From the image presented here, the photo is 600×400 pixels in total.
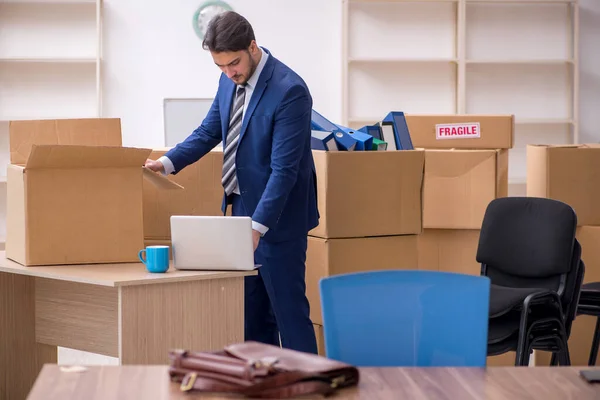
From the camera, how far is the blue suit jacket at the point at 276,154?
292 cm

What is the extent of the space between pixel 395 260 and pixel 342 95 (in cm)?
279

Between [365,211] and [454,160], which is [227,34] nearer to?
[365,211]

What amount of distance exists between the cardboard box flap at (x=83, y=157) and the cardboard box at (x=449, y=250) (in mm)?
1567

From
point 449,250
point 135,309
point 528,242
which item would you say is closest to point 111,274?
point 135,309

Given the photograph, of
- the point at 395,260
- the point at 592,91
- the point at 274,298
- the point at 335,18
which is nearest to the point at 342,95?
the point at 335,18

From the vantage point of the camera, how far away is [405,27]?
20.4ft

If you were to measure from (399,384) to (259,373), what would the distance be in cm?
28

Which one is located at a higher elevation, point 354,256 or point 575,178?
point 575,178

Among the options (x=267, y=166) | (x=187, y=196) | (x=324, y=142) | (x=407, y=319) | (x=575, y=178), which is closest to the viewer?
(x=407, y=319)

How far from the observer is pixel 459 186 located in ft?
12.8

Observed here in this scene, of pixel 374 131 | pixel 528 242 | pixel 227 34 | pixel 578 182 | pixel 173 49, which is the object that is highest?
pixel 173 49

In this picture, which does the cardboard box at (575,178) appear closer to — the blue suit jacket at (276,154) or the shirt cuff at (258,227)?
the blue suit jacket at (276,154)

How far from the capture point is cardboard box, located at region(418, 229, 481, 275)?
155 inches

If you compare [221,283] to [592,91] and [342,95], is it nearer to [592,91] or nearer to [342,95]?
[342,95]
